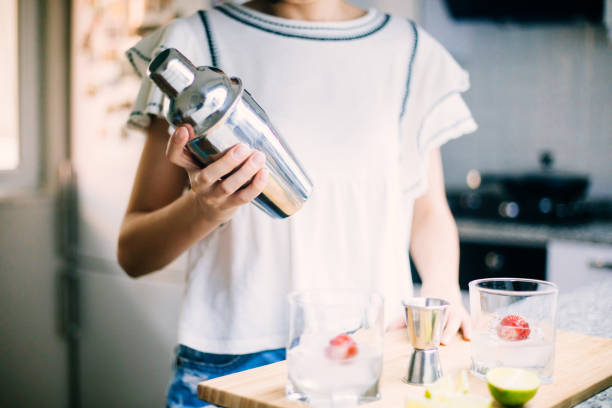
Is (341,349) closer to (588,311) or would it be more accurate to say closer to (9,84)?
(588,311)

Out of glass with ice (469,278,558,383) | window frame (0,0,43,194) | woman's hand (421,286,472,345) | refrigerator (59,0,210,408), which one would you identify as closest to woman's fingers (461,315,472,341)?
woman's hand (421,286,472,345)

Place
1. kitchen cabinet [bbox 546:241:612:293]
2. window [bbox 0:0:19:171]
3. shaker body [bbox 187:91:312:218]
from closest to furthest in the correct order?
1. shaker body [bbox 187:91:312:218]
2. kitchen cabinet [bbox 546:241:612:293]
3. window [bbox 0:0:19:171]

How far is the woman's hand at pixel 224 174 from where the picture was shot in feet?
2.46

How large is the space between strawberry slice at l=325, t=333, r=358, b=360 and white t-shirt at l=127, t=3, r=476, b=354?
414mm

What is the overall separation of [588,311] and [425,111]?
460 mm

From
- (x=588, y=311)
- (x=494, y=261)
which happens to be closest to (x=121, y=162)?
(x=494, y=261)

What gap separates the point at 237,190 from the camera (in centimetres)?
82

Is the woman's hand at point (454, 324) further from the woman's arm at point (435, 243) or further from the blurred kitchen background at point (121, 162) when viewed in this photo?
the blurred kitchen background at point (121, 162)

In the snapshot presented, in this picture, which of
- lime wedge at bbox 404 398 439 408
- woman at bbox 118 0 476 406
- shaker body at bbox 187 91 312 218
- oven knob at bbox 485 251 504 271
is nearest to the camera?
lime wedge at bbox 404 398 439 408

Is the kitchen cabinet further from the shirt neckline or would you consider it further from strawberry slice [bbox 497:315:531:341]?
strawberry slice [bbox 497:315:531:341]

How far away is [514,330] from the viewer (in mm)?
769

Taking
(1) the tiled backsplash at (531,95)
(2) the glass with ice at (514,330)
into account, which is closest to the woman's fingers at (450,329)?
(2) the glass with ice at (514,330)

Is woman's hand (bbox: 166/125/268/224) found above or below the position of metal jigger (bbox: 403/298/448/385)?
above

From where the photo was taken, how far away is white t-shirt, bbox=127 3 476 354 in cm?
107
